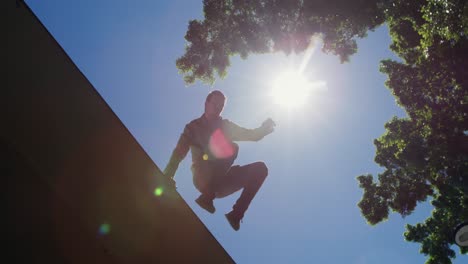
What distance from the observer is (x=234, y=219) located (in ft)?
14.0

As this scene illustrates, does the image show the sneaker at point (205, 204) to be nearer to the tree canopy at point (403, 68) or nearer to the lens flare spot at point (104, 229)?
the lens flare spot at point (104, 229)

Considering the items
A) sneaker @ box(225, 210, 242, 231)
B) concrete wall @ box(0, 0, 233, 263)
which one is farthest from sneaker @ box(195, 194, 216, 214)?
concrete wall @ box(0, 0, 233, 263)

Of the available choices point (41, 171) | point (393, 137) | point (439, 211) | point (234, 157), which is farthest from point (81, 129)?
point (439, 211)

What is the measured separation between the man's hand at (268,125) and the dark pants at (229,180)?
21.7 inches

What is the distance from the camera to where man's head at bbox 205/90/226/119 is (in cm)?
480

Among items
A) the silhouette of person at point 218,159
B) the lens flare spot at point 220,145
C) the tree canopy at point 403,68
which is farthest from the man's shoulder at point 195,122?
the tree canopy at point 403,68

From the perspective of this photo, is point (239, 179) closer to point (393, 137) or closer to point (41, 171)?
point (41, 171)

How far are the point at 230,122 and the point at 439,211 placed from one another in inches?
429

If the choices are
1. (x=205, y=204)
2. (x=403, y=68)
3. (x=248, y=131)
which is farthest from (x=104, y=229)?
(x=403, y=68)

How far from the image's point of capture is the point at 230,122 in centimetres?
494

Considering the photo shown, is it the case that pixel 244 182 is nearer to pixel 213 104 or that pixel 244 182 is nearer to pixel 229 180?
pixel 229 180

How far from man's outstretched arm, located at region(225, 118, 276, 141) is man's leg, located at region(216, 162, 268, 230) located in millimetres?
418

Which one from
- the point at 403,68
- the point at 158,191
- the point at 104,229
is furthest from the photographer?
the point at 403,68

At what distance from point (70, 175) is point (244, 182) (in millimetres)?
2745
